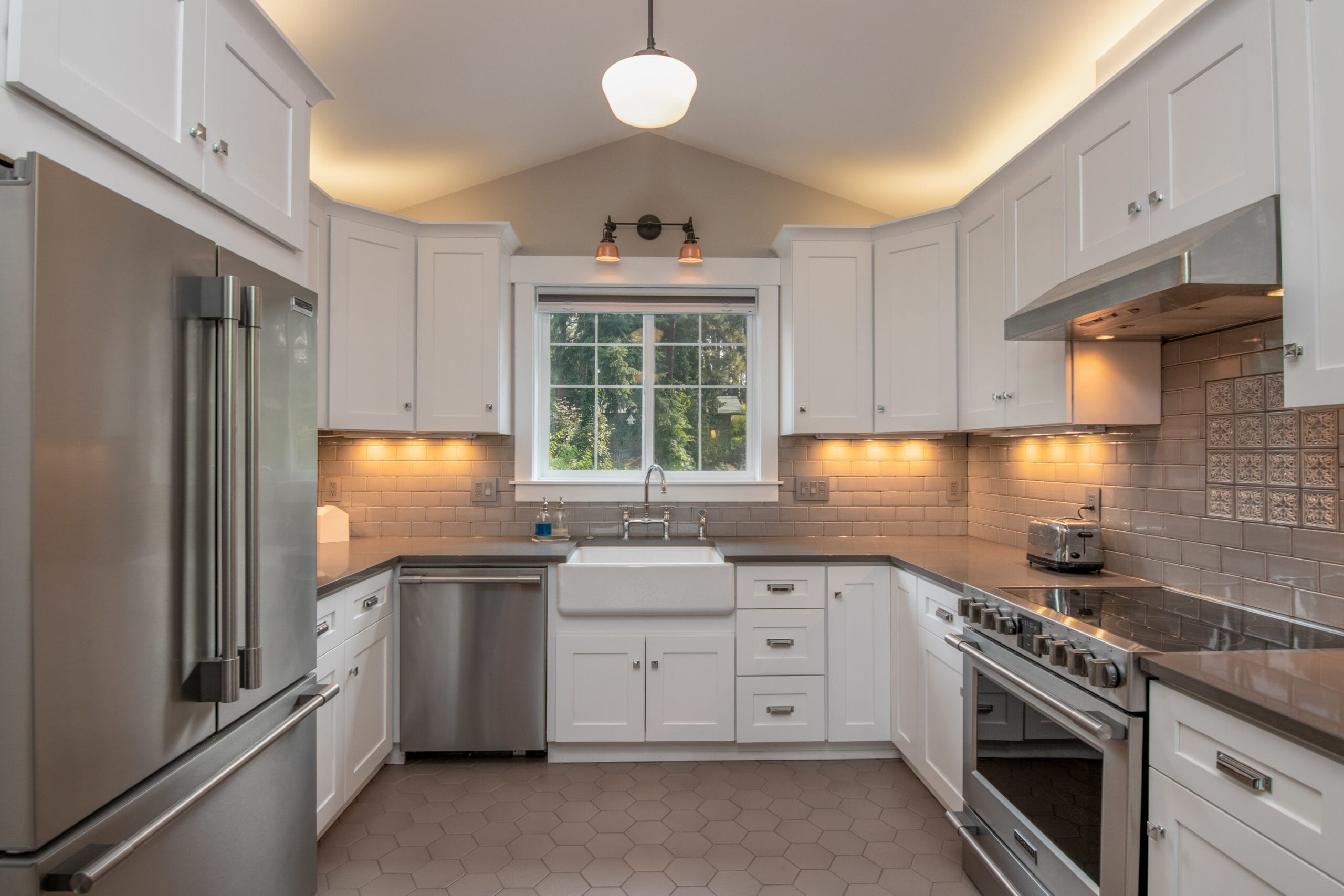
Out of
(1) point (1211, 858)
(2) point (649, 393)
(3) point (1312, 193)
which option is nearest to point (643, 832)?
(1) point (1211, 858)

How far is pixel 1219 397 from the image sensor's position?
6.50ft

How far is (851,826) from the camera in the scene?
2.39 metres

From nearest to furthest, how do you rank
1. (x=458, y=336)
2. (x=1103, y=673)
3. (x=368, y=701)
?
(x=1103, y=673), (x=368, y=701), (x=458, y=336)

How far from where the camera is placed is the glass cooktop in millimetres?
1517

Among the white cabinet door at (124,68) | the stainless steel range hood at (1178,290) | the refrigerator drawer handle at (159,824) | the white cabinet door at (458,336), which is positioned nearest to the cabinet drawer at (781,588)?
the stainless steel range hood at (1178,290)

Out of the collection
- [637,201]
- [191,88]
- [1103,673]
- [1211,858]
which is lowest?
[1211,858]

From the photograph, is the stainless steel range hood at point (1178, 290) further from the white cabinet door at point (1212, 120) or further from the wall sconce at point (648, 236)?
the wall sconce at point (648, 236)

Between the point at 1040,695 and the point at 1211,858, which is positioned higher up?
the point at 1040,695

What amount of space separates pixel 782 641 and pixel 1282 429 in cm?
181

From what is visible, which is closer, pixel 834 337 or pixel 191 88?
pixel 191 88

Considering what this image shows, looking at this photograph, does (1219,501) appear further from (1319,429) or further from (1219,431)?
(1319,429)

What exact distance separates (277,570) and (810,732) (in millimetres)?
2224

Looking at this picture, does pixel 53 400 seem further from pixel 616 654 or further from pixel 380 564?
pixel 616 654

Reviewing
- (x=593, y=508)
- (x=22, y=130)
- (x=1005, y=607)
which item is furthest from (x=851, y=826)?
(x=22, y=130)
